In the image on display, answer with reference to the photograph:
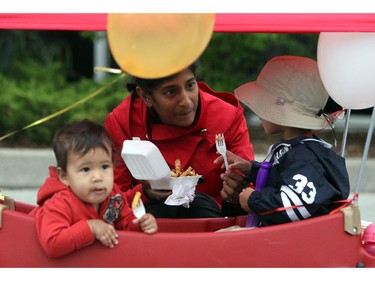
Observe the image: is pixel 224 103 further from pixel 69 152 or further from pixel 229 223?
pixel 69 152

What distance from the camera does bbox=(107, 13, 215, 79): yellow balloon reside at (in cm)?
240

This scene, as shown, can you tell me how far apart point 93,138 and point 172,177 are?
56cm

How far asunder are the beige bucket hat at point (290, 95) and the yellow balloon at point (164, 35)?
623 mm

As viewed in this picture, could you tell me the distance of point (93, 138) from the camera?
104 inches

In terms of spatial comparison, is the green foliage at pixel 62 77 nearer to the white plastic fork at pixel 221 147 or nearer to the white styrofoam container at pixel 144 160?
the white plastic fork at pixel 221 147

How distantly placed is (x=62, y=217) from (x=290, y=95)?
3.23 feet

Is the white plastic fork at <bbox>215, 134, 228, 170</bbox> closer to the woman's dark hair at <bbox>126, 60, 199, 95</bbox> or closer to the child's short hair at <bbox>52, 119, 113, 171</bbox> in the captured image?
the woman's dark hair at <bbox>126, 60, 199, 95</bbox>

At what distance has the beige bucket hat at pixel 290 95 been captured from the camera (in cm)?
291

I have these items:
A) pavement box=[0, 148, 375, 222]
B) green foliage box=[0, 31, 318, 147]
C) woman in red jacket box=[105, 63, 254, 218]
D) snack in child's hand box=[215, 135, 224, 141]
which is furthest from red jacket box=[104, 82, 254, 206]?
green foliage box=[0, 31, 318, 147]

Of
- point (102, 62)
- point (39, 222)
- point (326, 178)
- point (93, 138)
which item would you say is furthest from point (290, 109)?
point (102, 62)

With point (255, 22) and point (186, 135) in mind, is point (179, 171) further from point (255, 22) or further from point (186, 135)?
point (255, 22)

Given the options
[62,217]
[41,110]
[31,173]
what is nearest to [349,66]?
[62,217]

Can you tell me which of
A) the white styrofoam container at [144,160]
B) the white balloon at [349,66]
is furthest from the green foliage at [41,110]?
the white balloon at [349,66]

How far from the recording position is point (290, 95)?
2957 millimetres
